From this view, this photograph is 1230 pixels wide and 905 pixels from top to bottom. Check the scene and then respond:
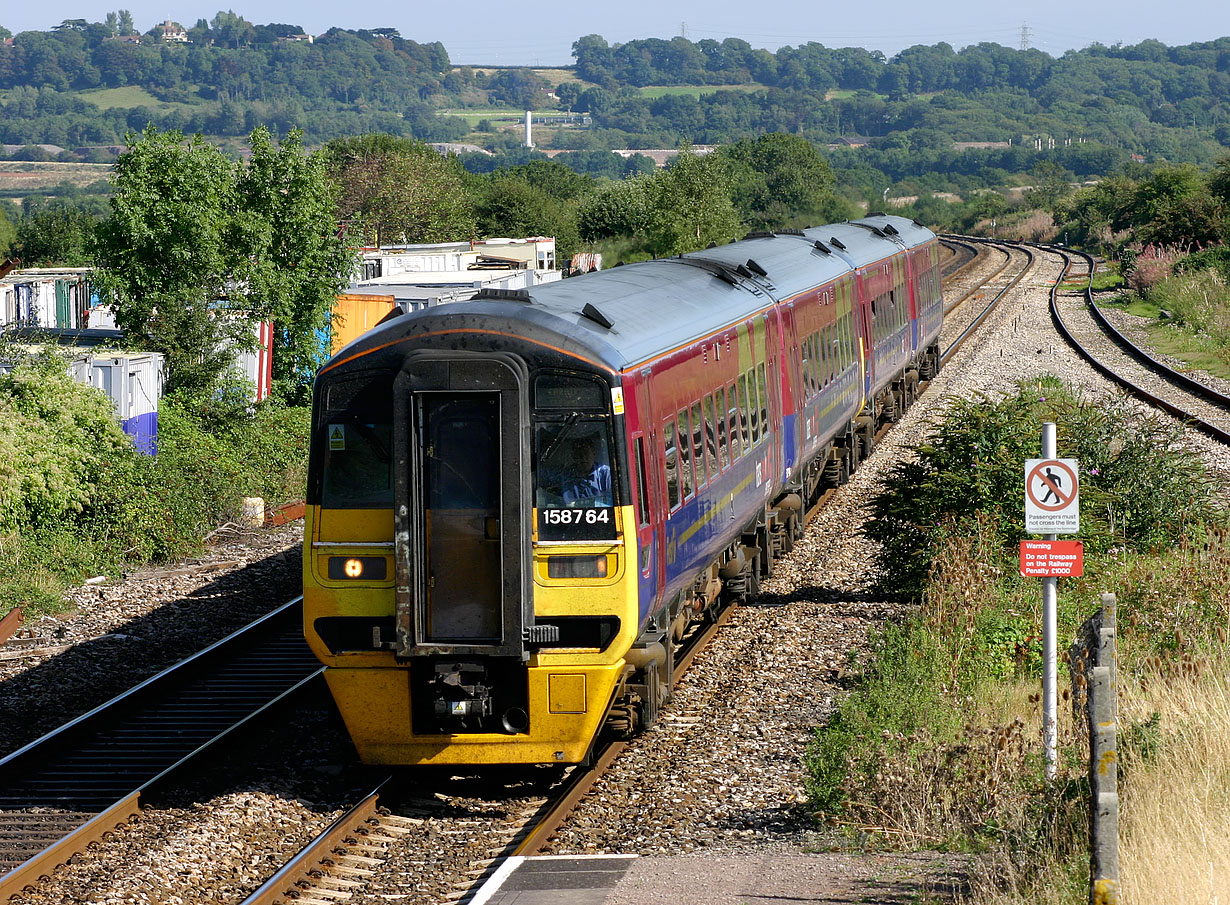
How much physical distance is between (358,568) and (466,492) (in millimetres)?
867

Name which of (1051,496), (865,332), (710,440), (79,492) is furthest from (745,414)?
(865,332)

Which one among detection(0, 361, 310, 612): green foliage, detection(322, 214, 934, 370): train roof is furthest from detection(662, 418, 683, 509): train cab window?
detection(0, 361, 310, 612): green foliage

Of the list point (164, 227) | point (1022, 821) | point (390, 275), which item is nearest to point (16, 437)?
point (164, 227)

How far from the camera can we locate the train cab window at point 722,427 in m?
11.7

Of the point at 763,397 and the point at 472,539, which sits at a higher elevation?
the point at 763,397

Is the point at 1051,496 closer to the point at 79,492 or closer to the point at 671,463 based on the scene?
the point at 671,463

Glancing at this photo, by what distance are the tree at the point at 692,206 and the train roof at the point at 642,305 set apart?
1713 inches

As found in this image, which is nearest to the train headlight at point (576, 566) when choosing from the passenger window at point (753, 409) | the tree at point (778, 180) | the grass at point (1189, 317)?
the passenger window at point (753, 409)

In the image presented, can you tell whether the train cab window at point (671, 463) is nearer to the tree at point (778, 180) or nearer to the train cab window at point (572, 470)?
the train cab window at point (572, 470)

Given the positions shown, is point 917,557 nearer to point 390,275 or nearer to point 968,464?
point 968,464

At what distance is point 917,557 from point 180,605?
7458 mm

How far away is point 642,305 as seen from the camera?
11.0 m

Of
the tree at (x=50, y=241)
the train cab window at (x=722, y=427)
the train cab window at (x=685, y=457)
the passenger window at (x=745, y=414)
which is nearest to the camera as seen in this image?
the train cab window at (x=685, y=457)

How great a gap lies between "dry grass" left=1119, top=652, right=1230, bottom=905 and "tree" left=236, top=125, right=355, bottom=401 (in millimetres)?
18832
